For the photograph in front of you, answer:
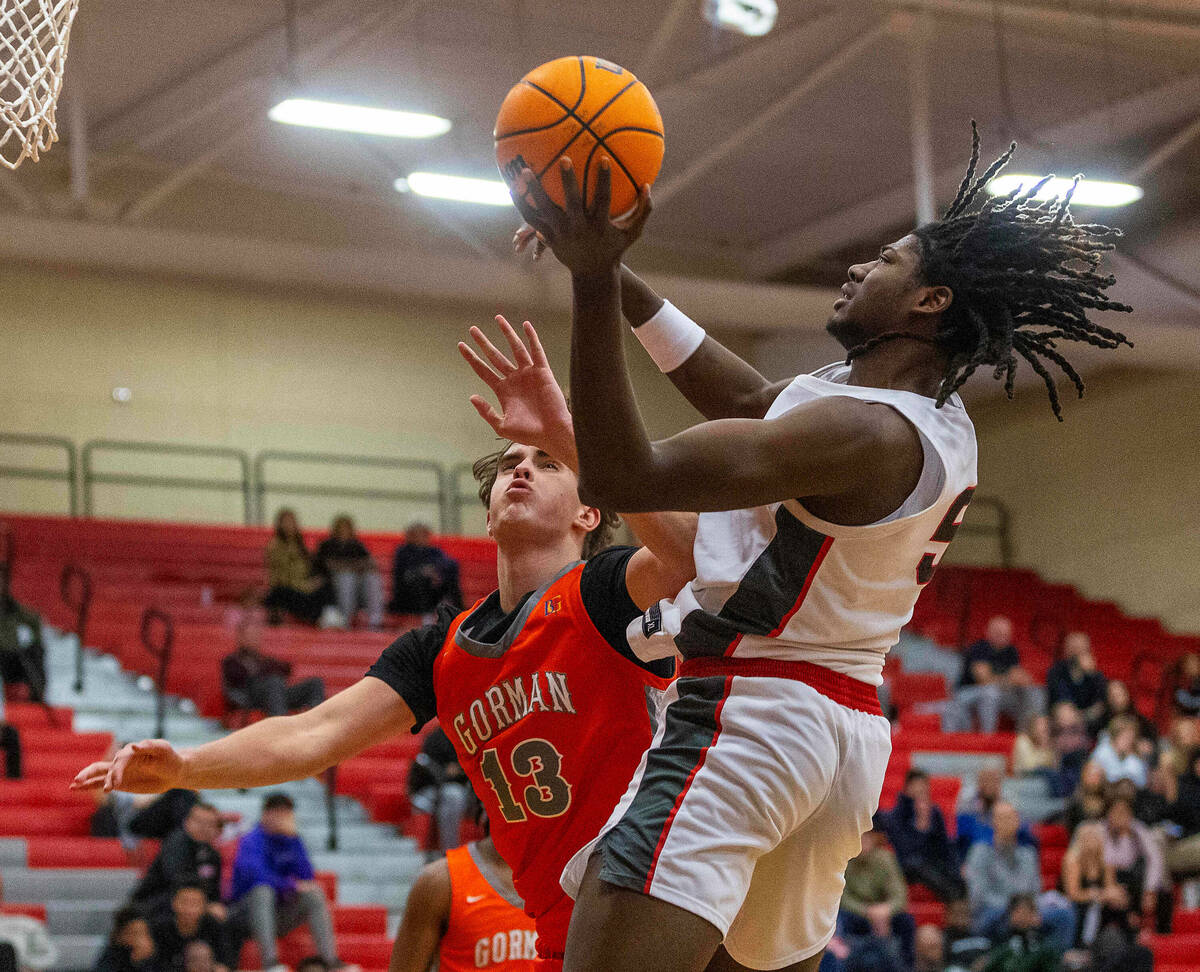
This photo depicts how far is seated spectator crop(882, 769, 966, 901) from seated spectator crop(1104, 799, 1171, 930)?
1292 millimetres

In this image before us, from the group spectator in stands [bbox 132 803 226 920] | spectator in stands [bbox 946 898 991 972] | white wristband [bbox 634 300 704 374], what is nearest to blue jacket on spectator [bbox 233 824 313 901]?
spectator in stands [bbox 132 803 226 920]

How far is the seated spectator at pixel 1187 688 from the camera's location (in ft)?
54.1

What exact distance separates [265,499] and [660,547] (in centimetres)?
1707

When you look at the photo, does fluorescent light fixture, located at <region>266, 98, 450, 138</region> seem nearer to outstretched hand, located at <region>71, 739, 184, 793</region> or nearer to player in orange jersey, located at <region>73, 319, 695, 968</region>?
player in orange jersey, located at <region>73, 319, 695, 968</region>

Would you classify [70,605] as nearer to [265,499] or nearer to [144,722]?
[144,722]

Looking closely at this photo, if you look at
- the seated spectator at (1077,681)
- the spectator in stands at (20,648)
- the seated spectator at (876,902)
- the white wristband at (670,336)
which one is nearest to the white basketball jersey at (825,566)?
the white wristband at (670,336)

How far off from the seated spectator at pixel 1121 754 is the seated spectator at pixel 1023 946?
2789mm

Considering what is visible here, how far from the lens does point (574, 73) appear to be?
10.2 ft

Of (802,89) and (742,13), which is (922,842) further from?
(802,89)

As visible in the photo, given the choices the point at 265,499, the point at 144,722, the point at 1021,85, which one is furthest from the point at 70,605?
the point at 1021,85

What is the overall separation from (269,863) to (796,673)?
793 centimetres

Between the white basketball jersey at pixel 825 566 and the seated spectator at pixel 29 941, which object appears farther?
the seated spectator at pixel 29 941

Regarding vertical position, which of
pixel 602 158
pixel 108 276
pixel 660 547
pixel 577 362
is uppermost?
pixel 108 276

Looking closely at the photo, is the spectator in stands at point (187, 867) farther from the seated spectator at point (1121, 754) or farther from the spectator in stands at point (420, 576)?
the seated spectator at point (1121, 754)
